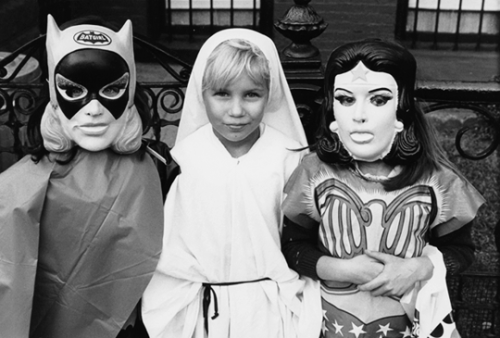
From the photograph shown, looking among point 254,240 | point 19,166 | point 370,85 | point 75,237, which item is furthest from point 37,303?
point 370,85

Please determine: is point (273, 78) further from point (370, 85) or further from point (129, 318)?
point (129, 318)

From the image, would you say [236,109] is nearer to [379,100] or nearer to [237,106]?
[237,106]

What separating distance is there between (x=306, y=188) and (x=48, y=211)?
3.28 ft

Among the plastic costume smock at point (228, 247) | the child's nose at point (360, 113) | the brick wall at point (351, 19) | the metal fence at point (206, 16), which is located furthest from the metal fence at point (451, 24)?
the child's nose at point (360, 113)

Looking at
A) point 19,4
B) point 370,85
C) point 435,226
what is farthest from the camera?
point 19,4

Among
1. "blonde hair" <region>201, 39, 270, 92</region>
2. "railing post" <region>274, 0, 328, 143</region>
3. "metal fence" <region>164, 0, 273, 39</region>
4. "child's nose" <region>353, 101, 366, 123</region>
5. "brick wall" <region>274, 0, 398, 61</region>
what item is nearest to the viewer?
"child's nose" <region>353, 101, 366, 123</region>

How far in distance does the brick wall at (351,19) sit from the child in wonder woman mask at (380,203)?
459cm

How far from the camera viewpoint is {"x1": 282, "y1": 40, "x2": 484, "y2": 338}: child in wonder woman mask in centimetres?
291

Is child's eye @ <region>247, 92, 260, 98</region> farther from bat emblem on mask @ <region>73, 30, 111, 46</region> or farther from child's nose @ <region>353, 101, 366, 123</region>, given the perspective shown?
bat emblem on mask @ <region>73, 30, 111, 46</region>

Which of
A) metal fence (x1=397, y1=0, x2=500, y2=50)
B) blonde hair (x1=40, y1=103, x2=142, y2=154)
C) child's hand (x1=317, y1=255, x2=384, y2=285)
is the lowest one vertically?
metal fence (x1=397, y1=0, x2=500, y2=50)

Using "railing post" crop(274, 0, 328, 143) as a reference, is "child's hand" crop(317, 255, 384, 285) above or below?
below

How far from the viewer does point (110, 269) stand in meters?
3.17

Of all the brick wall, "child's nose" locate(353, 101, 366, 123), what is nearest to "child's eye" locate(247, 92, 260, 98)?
"child's nose" locate(353, 101, 366, 123)

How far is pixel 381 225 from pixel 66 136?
1254 mm
